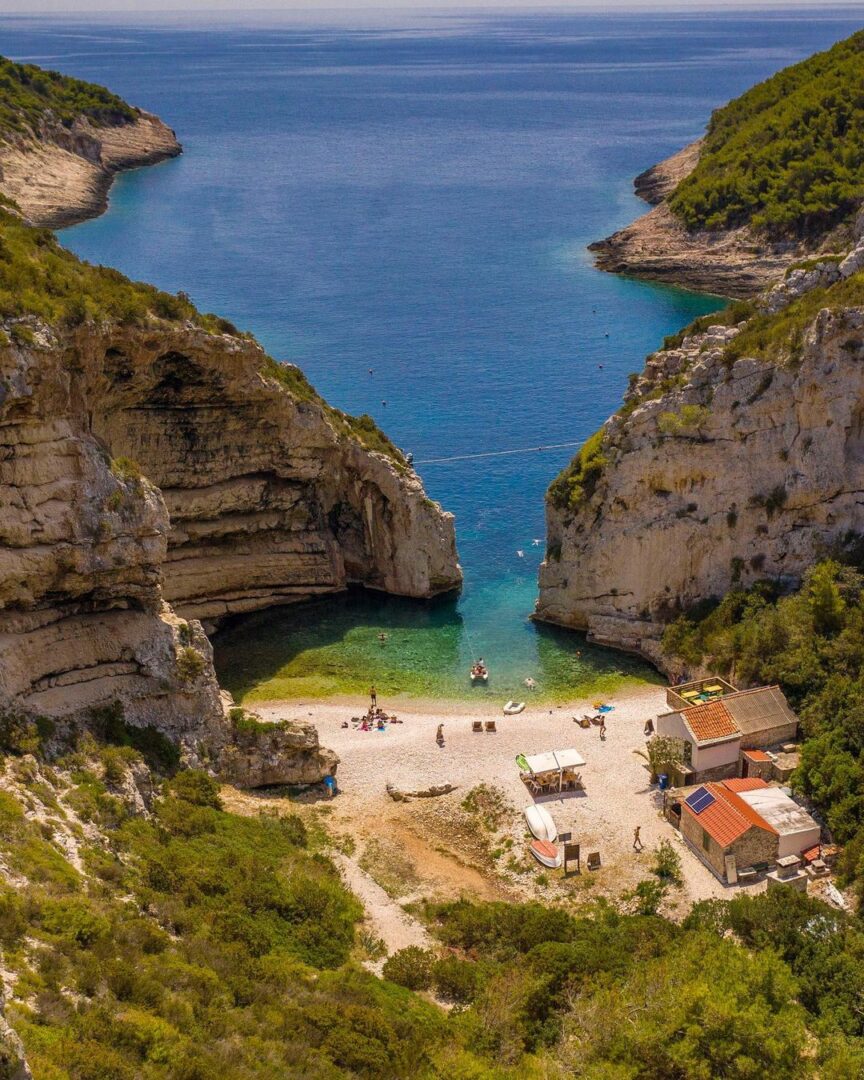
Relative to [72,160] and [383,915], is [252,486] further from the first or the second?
[72,160]

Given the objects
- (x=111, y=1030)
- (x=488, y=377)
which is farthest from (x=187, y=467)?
(x=488, y=377)

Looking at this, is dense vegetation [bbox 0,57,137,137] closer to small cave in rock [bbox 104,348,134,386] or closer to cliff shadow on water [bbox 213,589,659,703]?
cliff shadow on water [bbox 213,589,659,703]

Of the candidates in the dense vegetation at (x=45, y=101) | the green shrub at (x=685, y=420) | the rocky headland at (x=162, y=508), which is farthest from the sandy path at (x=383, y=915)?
the dense vegetation at (x=45, y=101)

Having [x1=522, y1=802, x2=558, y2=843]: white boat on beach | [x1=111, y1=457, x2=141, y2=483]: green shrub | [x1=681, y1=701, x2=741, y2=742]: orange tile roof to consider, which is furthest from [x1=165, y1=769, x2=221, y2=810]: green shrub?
[x1=681, y1=701, x2=741, y2=742]: orange tile roof

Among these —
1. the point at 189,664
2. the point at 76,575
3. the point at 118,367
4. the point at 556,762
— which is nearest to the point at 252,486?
the point at 118,367

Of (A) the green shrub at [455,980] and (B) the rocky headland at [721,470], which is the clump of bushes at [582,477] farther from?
(A) the green shrub at [455,980]

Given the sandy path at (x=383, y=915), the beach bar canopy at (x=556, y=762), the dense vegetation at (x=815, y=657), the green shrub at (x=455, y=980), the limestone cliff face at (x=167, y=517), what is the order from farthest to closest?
1. the beach bar canopy at (x=556, y=762)
2. the dense vegetation at (x=815, y=657)
3. the limestone cliff face at (x=167, y=517)
4. the sandy path at (x=383, y=915)
5. the green shrub at (x=455, y=980)
